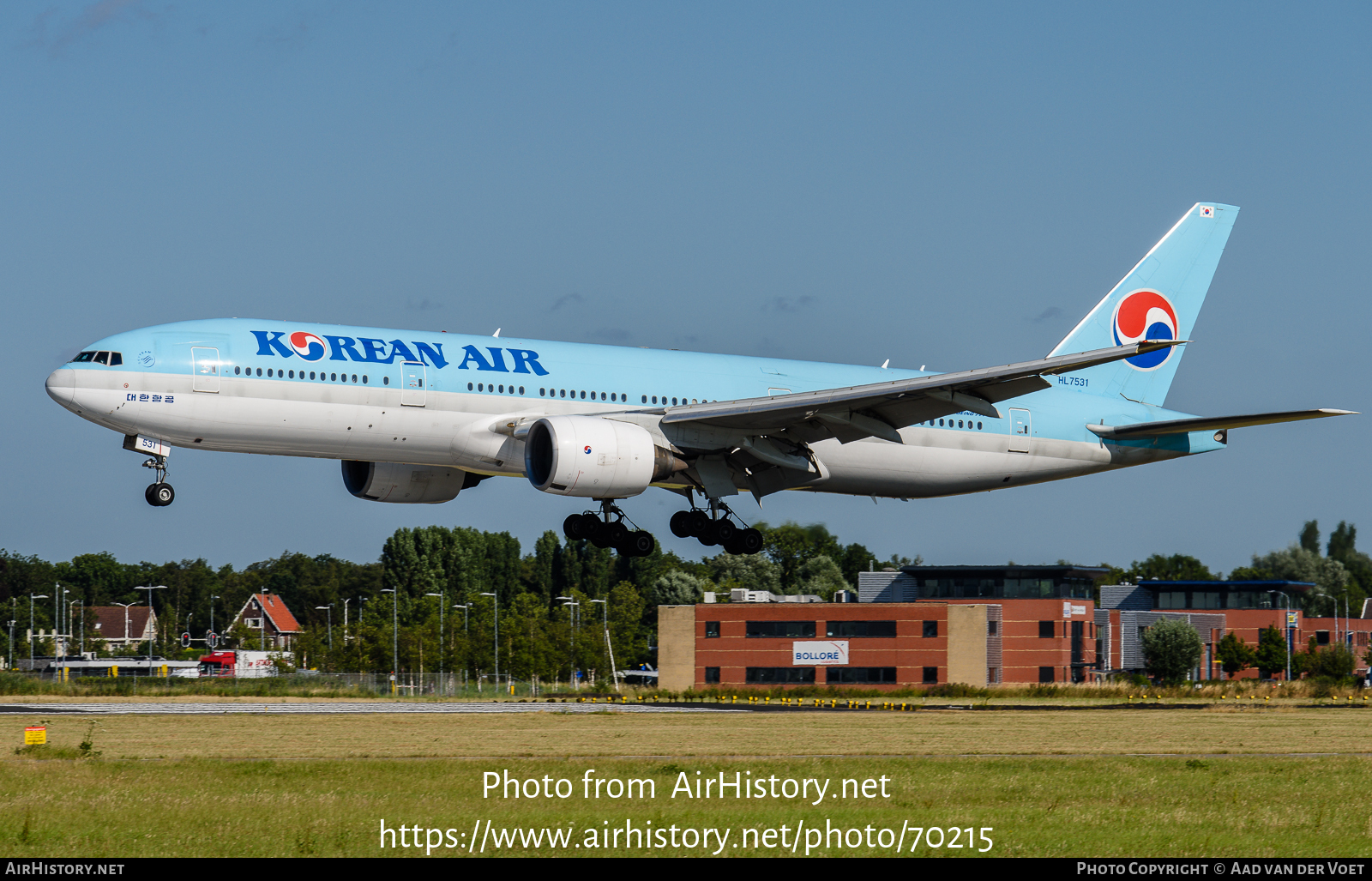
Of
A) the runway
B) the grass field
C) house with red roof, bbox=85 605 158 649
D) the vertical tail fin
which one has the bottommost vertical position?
house with red roof, bbox=85 605 158 649

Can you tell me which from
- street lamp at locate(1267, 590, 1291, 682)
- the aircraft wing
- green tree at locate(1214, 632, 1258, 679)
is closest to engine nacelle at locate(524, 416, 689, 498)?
the aircraft wing

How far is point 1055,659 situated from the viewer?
99312 millimetres

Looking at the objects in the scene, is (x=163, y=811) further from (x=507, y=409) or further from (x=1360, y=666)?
(x=1360, y=666)

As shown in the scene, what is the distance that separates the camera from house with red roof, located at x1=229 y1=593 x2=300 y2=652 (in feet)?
543

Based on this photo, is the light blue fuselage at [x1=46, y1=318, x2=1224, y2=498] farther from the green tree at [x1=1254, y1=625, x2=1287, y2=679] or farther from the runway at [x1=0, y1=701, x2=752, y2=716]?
the green tree at [x1=1254, y1=625, x2=1287, y2=679]

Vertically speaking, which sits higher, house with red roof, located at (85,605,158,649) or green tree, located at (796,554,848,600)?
green tree, located at (796,554,848,600)

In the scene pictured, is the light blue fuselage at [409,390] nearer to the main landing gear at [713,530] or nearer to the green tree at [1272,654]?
the main landing gear at [713,530]

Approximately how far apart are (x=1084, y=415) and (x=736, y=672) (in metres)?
55.2

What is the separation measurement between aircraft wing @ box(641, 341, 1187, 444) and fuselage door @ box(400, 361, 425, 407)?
6109 mm

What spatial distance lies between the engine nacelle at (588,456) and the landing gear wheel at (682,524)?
4591 mm

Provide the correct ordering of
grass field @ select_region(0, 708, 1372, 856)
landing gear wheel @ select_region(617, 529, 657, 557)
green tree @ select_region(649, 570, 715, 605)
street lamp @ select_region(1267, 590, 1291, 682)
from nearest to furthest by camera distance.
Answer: grass field @ select_region(0, 708, 1372, 856) < landing gear wheel @ select_region(617, 529, 657, 557) < street lamp @ select_region(1267, 590, 1291, 682) < green tree @ select_region(649, 570, 715, 605)

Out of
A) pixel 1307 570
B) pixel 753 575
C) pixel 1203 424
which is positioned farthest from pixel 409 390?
pixel 1307 570

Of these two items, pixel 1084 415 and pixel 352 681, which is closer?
pixel 1084 415
